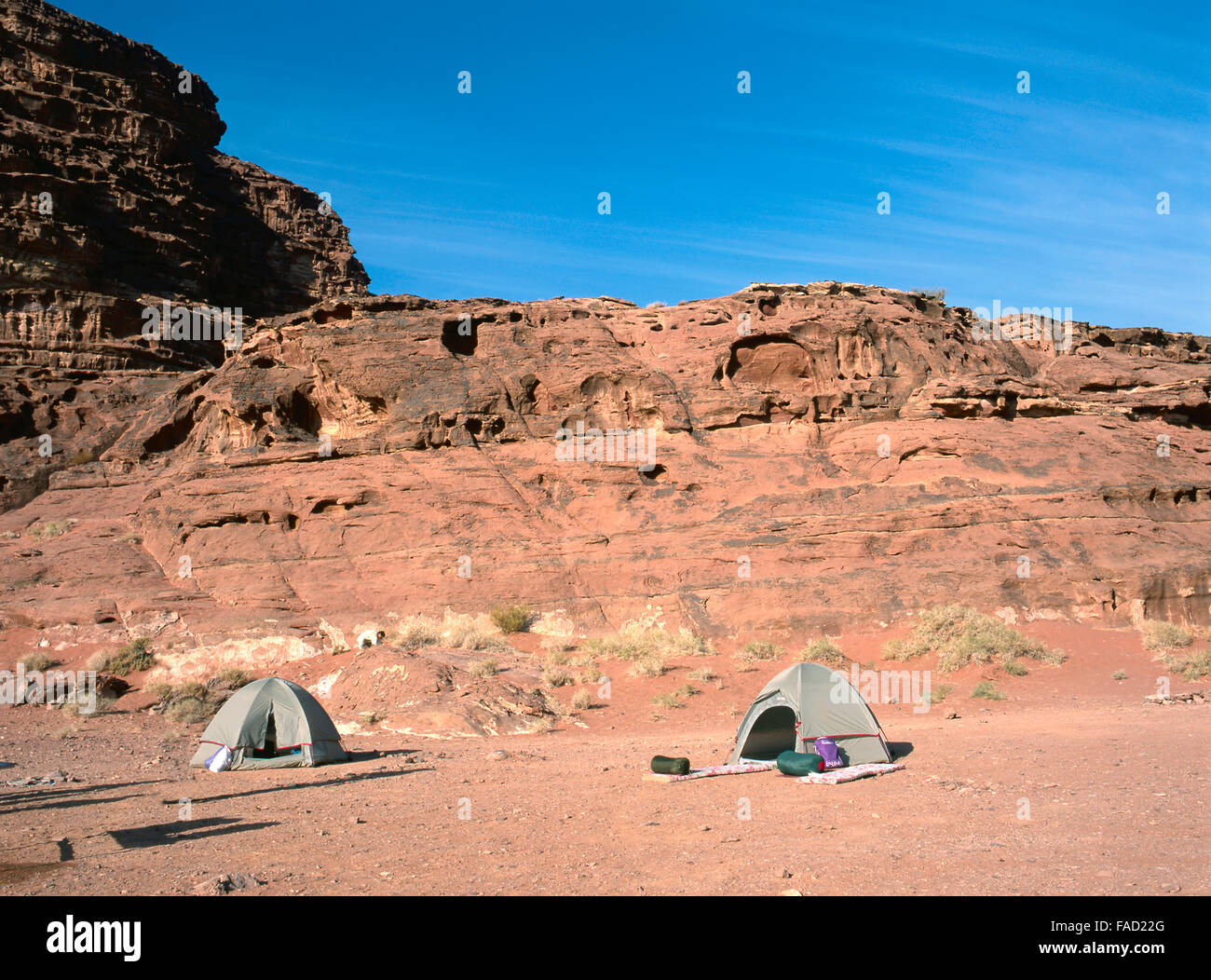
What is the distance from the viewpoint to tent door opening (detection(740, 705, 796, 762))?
13.4 metres

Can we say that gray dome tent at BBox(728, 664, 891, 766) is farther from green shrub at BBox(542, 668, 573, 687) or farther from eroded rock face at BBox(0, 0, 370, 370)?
eroded rock face at BBox(0, 0, 370, 370)

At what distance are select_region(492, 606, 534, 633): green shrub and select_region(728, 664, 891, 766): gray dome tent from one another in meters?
10.4

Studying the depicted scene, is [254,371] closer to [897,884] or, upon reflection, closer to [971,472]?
[971,472]

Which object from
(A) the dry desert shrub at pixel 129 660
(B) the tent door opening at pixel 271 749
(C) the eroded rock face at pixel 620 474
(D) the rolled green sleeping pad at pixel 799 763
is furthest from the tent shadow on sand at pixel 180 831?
(A) the dry desert shrub at pixel 129 660

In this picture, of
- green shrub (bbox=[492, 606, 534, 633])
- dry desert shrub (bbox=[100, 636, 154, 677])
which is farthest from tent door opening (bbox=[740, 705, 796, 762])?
dry desert shrub (bbox=[100, 636, 154, 677])

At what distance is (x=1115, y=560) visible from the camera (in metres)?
21.7

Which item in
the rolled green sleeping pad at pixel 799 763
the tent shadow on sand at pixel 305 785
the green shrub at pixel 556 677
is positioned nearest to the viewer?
the tent shadow on sand at pixel 305 785

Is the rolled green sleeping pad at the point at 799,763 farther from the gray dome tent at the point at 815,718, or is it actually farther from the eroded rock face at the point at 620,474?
the eroded rock face at the point at 620,474

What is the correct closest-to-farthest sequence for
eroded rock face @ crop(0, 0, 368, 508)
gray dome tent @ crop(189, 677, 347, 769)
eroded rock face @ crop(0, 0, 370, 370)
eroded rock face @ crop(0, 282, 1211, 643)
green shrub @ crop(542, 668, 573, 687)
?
gray dome tent @ crop(189, 677, 347, 769), green shrub @ crop(542, 668, 573, 687), eroded rock face @ crop(0, 282, 1211, 643), eroded rock face @ crop(0, 0, 368, 508), eroded rock face @ crop(0, 0, 370, 370)

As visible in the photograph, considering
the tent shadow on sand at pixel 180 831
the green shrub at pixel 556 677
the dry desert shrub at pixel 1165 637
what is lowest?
the green shrub at pixel 556 677

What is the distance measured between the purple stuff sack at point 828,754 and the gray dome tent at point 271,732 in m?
7.55

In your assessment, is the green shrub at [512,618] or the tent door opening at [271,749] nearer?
the tent door opening at [271,749]

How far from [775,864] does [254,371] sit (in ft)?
93.0

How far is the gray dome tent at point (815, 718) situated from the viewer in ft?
40.6
